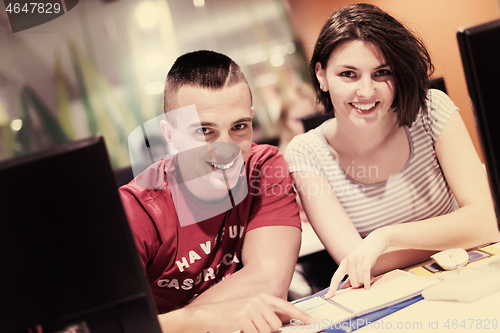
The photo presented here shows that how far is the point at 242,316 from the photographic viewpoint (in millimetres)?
884

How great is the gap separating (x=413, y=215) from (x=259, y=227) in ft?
2.14

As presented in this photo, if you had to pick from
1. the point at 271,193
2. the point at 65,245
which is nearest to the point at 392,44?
the point at 271,193

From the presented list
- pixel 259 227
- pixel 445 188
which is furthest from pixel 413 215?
pixel 259 227

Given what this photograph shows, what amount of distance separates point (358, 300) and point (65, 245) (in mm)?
711

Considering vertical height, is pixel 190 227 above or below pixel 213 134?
below

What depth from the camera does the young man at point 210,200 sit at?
1173 mm

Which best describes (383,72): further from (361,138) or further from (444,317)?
(444,317)

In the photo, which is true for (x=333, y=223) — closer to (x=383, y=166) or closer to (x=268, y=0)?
(x=383, y=166)

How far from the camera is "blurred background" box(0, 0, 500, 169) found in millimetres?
2355

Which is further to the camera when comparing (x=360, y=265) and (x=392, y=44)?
(x=392, y=44)

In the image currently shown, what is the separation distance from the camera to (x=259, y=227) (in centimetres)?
124

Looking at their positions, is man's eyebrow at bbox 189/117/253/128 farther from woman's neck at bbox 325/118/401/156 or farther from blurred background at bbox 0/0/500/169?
blurred background at bbox 0/0/500/169

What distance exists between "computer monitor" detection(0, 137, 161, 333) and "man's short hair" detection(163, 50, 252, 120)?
742 mm

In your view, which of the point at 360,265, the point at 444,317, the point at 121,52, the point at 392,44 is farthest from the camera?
the point at 121,52
